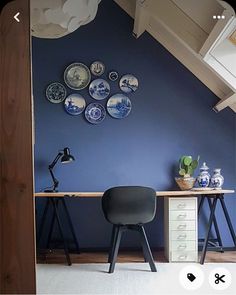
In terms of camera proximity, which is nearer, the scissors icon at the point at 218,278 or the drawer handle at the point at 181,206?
the scissors icon at the point at 218,278

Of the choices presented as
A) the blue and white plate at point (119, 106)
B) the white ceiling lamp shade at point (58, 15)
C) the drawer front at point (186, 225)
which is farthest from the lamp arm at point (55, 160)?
the white ceiling lamp shade at point (58, 15)

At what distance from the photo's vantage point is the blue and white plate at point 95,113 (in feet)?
14.2

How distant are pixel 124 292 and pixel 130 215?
2.59 ft

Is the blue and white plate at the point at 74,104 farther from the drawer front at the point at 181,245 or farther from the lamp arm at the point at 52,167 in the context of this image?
the drawer front at the point at 181,245

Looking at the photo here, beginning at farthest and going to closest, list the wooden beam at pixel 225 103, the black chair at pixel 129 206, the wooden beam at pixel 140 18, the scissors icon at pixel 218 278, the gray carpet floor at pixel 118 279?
1. the wooden beam at pixel 225 103
2. the black chair at pixel 129 206
3. the wooden beam at pixel 140 18
4. the scissors icon at pixel 218 278
5. the gray carpet floor at pixel 118 279

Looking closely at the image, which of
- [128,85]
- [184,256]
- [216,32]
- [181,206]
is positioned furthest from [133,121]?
[216,32]

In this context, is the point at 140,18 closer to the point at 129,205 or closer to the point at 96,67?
the point at 96,67

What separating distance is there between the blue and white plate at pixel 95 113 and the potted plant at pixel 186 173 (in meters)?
1.07

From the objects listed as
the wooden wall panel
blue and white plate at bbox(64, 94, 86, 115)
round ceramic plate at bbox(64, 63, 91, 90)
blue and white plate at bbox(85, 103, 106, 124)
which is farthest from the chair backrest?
the wooden wall panel

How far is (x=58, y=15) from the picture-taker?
238 cm

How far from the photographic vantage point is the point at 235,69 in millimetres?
3320

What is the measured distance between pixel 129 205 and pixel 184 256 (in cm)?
88

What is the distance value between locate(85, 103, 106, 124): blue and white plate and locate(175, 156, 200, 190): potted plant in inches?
42.2

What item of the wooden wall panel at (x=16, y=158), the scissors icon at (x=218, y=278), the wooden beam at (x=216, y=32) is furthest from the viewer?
the scissors icon at (x=218, y=278)
